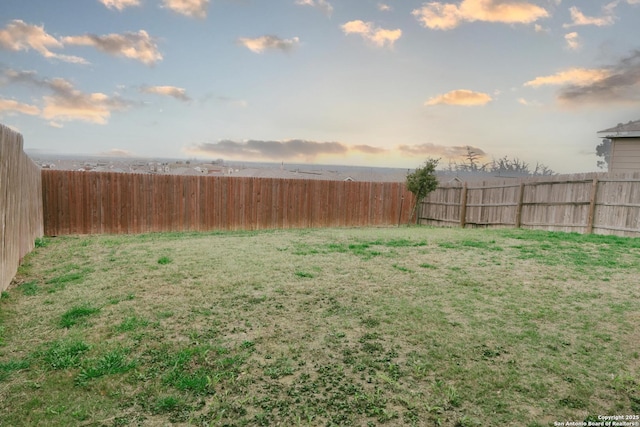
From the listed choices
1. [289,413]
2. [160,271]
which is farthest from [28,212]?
[289,413]

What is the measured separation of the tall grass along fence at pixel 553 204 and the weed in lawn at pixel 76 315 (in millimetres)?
11724

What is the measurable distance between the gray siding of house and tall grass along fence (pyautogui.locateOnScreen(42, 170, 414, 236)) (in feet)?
25.5

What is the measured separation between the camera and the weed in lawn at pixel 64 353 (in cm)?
273

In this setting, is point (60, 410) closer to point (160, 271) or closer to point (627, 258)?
point (160, 271)

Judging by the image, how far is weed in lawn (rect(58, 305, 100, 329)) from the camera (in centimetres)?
353

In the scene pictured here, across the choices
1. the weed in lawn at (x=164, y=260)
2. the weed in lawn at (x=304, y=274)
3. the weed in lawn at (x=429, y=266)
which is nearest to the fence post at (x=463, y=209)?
the weed in lawn at (x=429, y=266)

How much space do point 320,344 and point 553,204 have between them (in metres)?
10.9

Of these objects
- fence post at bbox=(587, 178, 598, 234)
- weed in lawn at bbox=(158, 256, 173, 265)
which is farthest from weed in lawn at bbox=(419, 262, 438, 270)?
fence post at bbox=(587, 178, 598, 234)

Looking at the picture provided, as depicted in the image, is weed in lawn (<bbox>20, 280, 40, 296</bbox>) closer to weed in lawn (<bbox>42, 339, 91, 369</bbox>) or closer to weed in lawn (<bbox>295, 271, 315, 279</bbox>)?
weed in lawn (<bbox>42, 339, 91, 369</bbox>)

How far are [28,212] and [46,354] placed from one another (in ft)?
18.9

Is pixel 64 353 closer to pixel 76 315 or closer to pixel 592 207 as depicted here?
pixel 76 315

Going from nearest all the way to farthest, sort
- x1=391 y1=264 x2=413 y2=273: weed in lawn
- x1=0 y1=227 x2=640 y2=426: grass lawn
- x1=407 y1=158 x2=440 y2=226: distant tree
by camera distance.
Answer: x1=0 y1=227 x2=640 y2=426: grass lawn → x1=391 y1=264 x2=413 y2=273: weed in lawn → x1=407 y1=158 x2=440 y2=226: distant tree

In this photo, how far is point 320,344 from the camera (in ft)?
9.84

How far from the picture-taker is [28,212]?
7.21 meters
